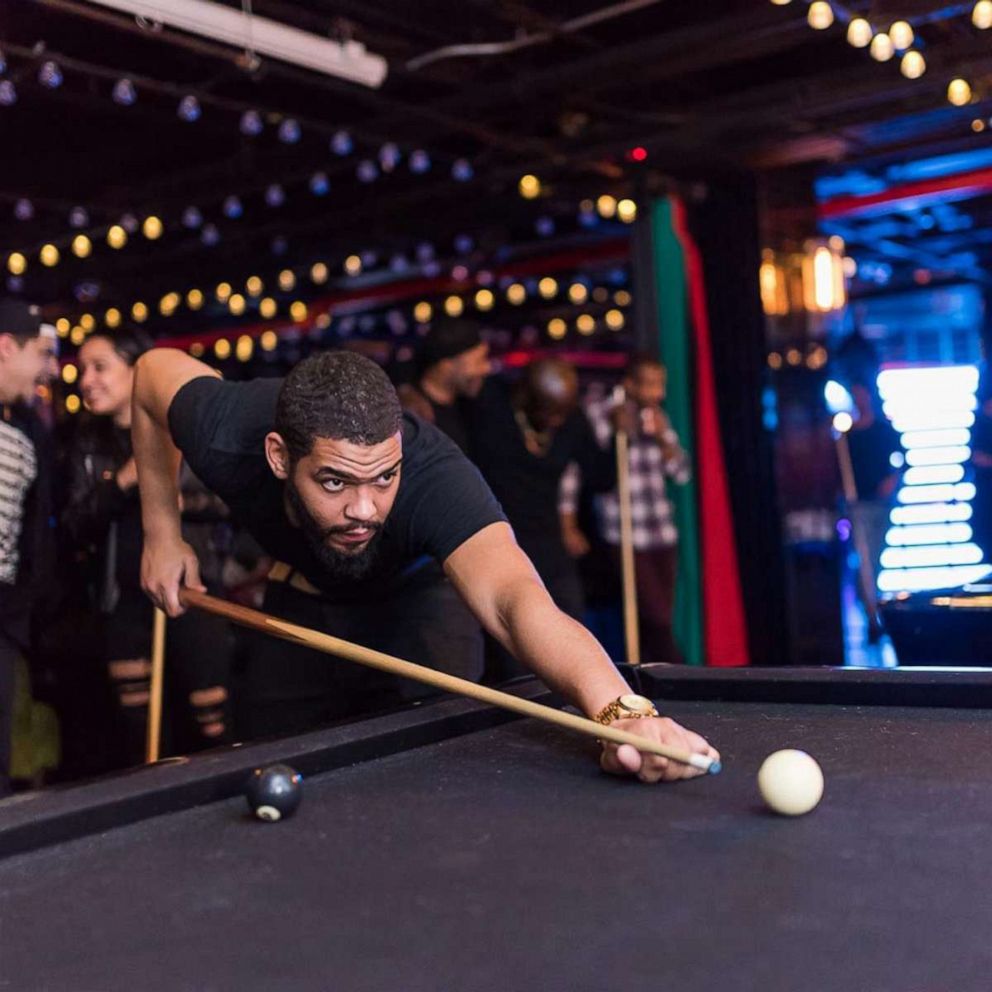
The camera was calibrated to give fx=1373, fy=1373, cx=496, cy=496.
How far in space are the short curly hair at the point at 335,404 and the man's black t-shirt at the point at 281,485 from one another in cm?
22

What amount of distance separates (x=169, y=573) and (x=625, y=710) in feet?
3.62

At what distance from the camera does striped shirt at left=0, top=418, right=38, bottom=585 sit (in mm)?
3137

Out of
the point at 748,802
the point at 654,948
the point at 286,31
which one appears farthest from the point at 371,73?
the point at 654,948

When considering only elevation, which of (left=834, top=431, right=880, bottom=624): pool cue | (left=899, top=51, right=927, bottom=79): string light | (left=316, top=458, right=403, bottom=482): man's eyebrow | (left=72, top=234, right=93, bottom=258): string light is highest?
(left=72, top=234, right=93, bottom=258): string light

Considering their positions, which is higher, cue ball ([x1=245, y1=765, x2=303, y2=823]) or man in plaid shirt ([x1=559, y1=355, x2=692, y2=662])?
man in plaid shirt ([x1=559, y1=355, x2=692, y2=662])

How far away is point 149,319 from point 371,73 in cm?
706

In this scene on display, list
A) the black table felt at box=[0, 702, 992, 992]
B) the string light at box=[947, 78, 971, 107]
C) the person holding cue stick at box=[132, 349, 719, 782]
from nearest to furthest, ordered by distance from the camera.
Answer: the black table felt at box=[0, 702, 992, 992] → the person holding cue stick at box=[132, 349, 719, 782] → the string light at box=[947, 78, 971, 107]

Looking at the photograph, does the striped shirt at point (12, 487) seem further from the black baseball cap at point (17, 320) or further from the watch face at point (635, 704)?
the watch face at point (635, 704)

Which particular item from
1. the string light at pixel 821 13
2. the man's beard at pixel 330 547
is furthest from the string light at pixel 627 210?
the man's beard at pixel 330 547

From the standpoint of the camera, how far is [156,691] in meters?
3.43

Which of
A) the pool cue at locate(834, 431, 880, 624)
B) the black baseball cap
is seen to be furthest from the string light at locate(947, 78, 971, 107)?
the black baseball cap

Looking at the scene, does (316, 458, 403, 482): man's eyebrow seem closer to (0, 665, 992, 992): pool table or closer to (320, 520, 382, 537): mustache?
(320, 520, 382, 537): mustache

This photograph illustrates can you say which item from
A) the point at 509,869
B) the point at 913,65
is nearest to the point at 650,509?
the point at 913,65

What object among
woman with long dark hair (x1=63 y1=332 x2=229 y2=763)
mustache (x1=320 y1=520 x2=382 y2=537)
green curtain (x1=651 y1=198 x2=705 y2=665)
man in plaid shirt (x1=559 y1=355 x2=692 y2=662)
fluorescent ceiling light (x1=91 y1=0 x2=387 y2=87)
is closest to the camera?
mustache (x1=320 y1=520 x2=382 y2=537)
